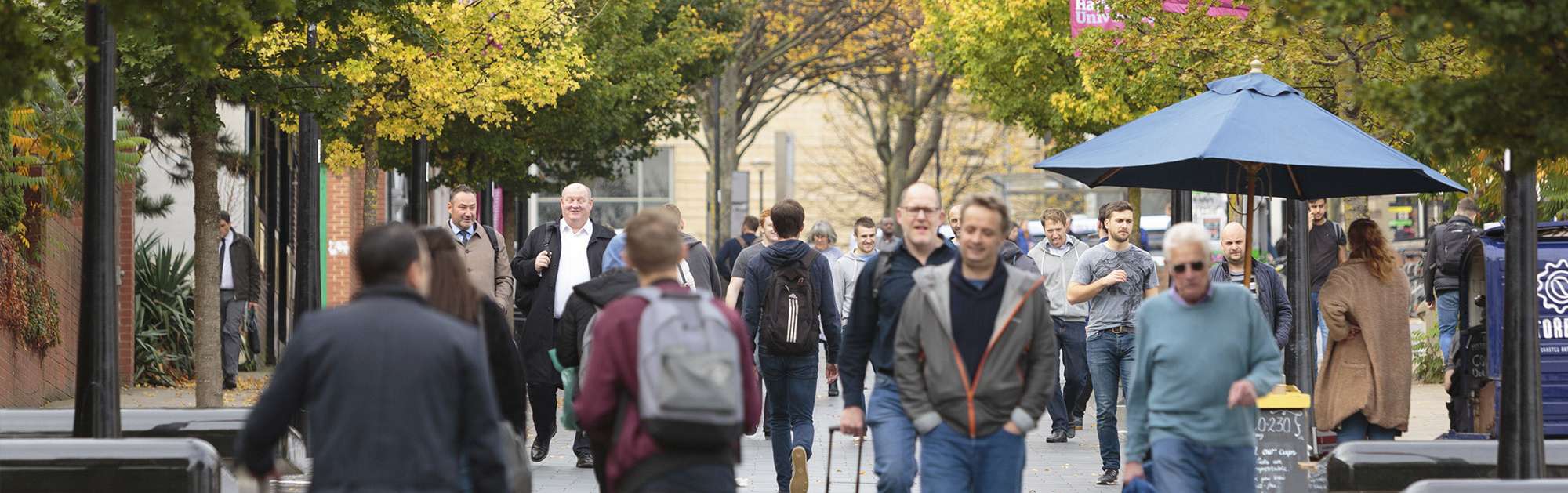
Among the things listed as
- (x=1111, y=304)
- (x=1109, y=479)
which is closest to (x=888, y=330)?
(x=1109, y=479)

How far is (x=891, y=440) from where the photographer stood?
24.8ft

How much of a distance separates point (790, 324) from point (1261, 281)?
276 cm

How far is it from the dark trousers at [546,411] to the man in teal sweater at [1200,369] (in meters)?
5.65

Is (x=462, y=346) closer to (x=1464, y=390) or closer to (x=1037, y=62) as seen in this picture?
(x=1464, y=390)

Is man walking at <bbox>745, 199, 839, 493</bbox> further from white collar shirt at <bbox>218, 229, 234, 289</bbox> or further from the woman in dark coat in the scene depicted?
white collar shirt at <bbox>218, 229, 234, 289</bbox>

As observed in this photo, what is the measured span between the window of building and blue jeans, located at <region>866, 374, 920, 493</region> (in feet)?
171

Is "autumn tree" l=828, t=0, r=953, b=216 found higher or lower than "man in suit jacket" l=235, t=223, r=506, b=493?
higher

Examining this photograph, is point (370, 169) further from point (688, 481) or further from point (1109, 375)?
point (688, 481)

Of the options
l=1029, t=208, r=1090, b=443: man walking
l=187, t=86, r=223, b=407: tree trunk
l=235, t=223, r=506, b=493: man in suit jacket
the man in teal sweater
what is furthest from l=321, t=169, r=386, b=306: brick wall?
Result: l=235, t=223, r=506, b=493: man in suit jacket

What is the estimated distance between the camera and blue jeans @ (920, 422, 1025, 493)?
689cm

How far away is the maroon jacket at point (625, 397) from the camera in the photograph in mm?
5527

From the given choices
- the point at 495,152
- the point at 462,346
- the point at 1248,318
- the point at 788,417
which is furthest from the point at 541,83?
the point at 462,346

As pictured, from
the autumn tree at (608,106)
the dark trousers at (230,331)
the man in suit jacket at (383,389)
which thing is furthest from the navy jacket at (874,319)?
the autumn tree at (608,106)

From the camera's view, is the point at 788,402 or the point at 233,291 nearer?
the point at 788,402
